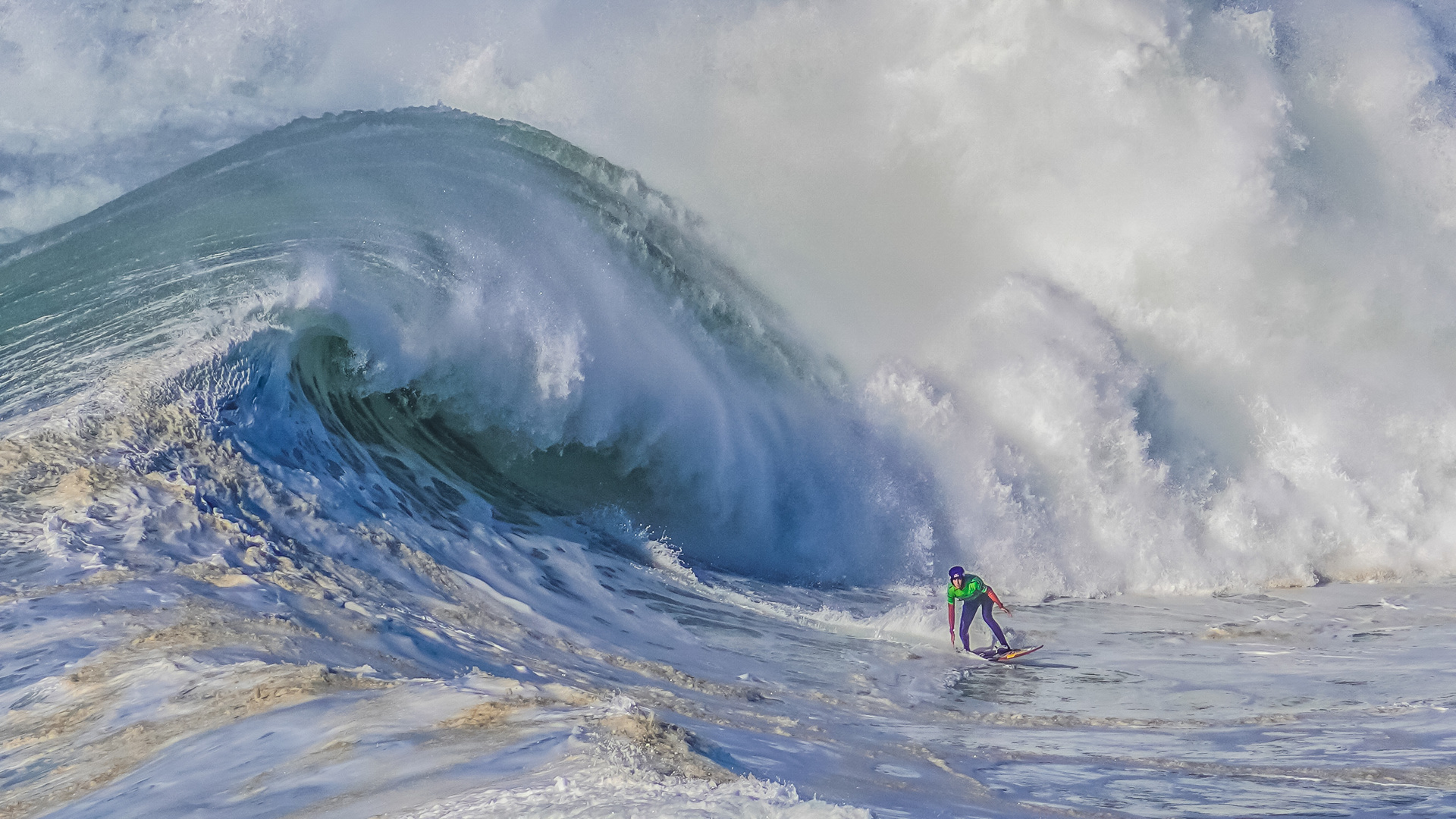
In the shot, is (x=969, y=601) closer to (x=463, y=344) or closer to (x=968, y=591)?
(x=968, y=591)

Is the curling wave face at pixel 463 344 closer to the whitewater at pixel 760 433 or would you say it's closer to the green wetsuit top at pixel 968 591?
the whitewater at pixel 760 433

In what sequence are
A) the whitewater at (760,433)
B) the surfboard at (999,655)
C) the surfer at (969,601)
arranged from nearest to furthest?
the whitewater at (760,433) < the surfboard at (999,655) < the surfer at (969,601)

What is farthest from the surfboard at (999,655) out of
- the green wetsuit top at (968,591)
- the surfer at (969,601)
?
the green wetsuit top at (968,591)

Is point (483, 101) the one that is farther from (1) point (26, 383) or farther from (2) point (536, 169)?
(1) point (26, 383)

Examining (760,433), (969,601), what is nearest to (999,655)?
(969,601)

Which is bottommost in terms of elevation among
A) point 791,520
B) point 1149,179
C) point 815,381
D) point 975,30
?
point 791,520

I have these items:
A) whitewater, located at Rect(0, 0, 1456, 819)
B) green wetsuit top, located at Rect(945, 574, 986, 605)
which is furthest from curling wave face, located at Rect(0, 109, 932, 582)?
green wetsuit top, located at Rect(945, 574, 986, 605)

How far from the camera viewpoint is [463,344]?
9.50m

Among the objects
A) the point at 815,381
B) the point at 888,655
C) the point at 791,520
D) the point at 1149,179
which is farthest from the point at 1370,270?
the point at 888,655

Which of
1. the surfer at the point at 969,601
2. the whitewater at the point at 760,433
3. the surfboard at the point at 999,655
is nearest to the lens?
the whitewater at the point at 760,433

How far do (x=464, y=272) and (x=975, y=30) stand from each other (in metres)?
7.65

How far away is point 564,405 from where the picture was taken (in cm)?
1002

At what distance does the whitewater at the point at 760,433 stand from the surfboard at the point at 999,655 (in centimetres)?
20

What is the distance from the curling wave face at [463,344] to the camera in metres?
7.87
